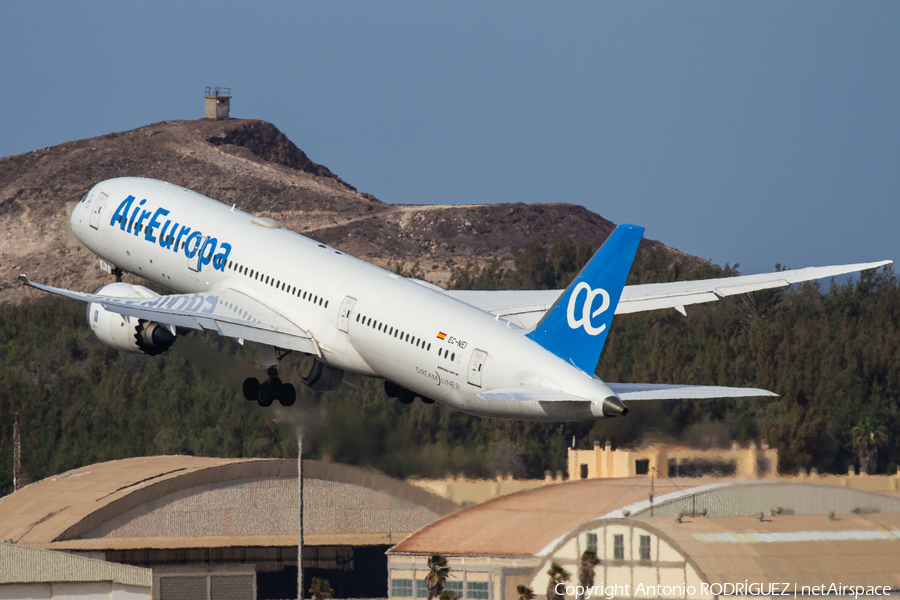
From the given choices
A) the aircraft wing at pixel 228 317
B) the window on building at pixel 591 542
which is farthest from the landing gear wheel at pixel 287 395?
the window on building at pixel 591 542

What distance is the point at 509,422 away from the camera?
57.2 m

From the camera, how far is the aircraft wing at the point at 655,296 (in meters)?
43.7

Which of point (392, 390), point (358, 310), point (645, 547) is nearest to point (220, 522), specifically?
point (392, 390)

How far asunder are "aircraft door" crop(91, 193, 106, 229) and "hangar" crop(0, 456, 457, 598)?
23589 mm

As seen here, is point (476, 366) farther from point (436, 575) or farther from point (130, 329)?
point (436, 575)

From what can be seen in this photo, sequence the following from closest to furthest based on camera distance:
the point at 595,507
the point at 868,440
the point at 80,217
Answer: the point at 80,217
the point at 595,507
the point at 868,440

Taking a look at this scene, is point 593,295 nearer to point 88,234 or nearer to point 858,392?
point 88,234

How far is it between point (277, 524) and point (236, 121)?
128m

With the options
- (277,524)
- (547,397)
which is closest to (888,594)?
(547,397)

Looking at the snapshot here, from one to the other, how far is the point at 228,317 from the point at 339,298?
359cm

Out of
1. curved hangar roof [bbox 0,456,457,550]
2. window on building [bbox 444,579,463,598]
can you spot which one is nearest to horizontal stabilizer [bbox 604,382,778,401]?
window on building [bbox 444,579,463,598]

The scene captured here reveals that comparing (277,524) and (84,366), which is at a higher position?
(84,366)

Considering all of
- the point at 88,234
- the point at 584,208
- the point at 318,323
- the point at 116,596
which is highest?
the point at 584,208

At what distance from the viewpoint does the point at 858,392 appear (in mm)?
64875
